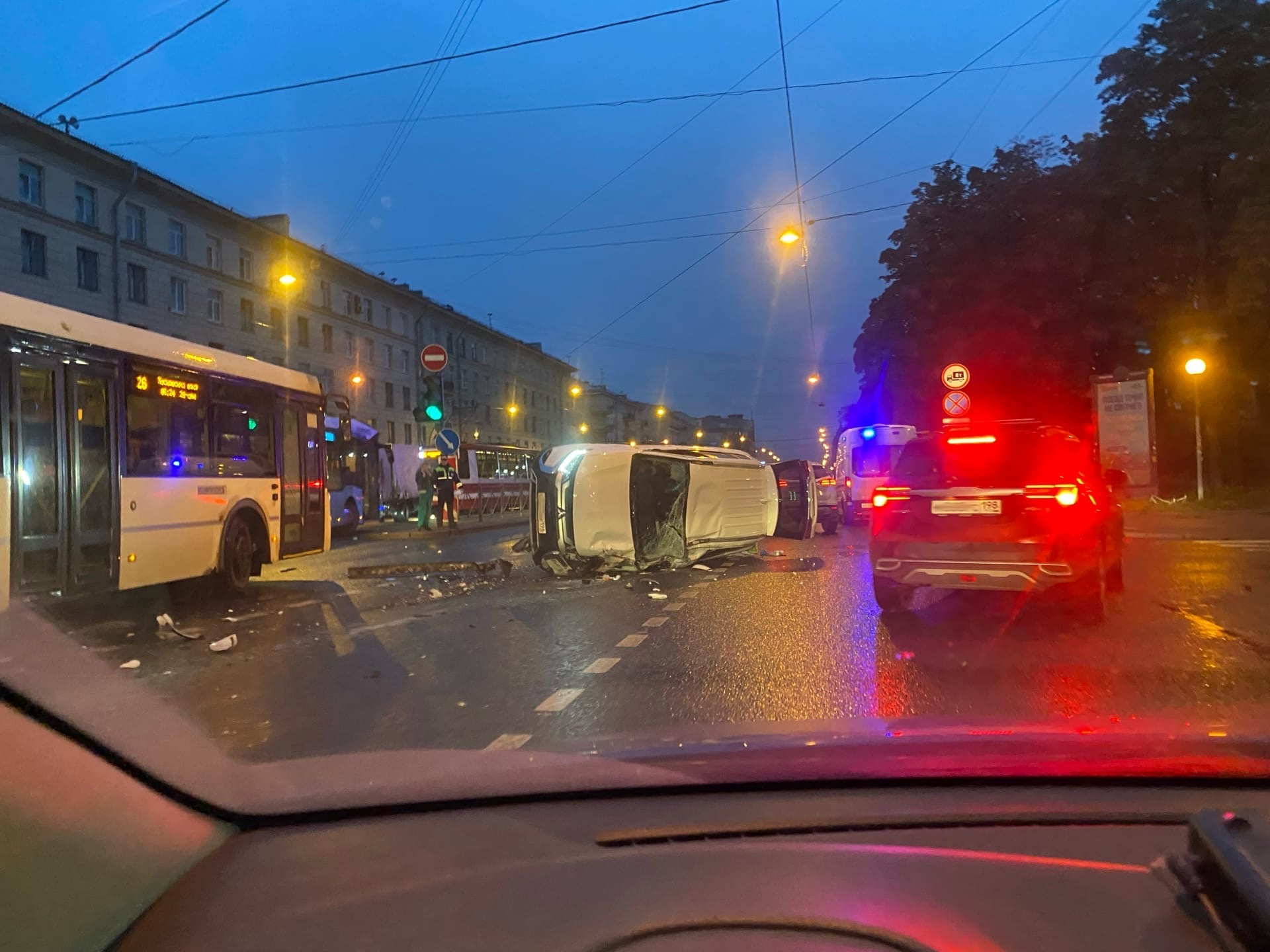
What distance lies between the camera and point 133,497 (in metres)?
9.54

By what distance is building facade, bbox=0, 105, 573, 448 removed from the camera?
1292 inches

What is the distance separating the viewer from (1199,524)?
826 inches

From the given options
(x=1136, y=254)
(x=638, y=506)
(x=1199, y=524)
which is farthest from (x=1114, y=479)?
(x=1136, y=254)

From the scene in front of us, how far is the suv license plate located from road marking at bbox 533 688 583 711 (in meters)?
3.85

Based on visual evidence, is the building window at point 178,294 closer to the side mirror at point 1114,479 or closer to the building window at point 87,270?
the building window at point 87,270

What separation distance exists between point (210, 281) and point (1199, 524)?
39.0 m

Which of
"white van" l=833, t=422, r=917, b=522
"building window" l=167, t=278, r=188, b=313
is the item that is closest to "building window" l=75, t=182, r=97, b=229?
"building window" l=167, t=278, r=188, b=313

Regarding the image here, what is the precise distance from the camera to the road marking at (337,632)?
7.97m

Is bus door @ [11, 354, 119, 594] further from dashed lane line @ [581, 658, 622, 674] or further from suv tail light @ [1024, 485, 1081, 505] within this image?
suv tail light @ [1024, 485, 1081, 505]

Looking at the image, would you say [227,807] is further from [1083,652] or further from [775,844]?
[1083,652]


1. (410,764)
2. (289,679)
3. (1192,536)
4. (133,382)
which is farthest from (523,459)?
(410,764)

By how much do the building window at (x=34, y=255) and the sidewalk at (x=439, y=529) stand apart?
1502 cm

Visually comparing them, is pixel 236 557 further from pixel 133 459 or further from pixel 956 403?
pixel 956 403

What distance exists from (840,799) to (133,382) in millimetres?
9318
